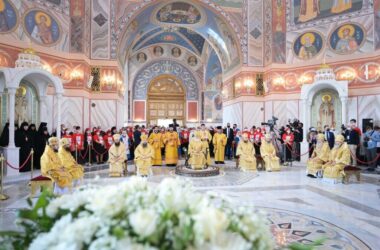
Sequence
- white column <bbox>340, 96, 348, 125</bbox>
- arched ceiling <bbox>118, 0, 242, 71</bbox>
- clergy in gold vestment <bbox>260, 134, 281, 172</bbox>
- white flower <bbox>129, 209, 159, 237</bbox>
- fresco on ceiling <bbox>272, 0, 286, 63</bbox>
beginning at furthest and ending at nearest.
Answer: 1. arched ceiling <bbox>118, 0, 242, 71</bbox>
2. fresco on ceiling <bbox>272, 0, 286, 63</bbox>
3. white column <bbox>340, 96, 348, 125</bbox>
4. clergy in gold vestment <bbox>260, 134, 281, 172</bbox>
5. white flower <bbox>129, 209, 159, 237</bbox>

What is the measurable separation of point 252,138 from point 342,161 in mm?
5227

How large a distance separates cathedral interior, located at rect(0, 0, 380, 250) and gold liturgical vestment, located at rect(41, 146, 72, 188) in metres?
0.94

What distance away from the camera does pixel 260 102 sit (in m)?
17.2

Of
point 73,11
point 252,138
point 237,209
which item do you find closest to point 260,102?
point 252,138

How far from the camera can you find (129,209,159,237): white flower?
102 cm

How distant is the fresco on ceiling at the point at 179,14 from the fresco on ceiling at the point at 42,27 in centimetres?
679

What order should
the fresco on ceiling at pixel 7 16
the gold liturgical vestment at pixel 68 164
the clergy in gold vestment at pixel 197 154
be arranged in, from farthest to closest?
the fresco on ceiling at pixel 7 16, the clergy in gold vestment at pixel 197 154, the gold liturgical vestment at pixel 68 164

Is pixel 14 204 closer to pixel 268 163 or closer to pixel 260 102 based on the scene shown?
pixel 268 163

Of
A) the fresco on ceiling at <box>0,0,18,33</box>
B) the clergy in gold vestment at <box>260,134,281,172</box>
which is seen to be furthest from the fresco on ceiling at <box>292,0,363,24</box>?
the fresco on ceiling at <box>0,0,18,33</box>

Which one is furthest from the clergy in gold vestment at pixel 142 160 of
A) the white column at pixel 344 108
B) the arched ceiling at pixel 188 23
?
the white column at pixel 344 108

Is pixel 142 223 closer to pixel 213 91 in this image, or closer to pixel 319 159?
pixel 319 159

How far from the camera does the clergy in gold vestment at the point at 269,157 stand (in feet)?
35.8

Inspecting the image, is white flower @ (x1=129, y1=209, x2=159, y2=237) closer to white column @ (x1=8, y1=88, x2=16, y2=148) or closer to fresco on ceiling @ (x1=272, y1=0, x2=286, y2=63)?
white column @ (x1=8, y1=88, x2=16, y2=148)

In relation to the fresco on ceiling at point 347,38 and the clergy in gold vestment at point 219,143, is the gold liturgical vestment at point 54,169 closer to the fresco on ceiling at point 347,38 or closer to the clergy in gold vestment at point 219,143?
the clergy in gold vestment at point 219,143
